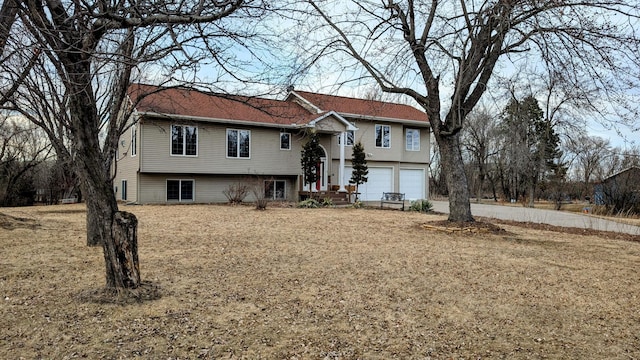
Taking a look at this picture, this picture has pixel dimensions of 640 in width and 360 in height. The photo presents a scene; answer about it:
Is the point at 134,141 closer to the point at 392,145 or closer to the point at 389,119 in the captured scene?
the point at 389,119

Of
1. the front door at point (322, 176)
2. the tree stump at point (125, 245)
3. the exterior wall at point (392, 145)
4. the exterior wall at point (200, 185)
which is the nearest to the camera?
the tree stump at point (125, 245)

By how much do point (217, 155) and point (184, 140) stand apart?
1594mm

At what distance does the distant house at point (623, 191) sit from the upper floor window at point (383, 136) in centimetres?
1058

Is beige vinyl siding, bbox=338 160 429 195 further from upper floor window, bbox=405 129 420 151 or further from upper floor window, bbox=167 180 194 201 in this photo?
upper floor window, bbox=167 180 194 201

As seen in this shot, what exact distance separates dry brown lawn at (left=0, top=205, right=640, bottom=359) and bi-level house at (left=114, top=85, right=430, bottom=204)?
32.2 ft

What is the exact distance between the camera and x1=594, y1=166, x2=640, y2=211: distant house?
60.1 feet

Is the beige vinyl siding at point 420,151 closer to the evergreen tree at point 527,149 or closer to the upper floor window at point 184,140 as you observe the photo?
the evergreen tree at point 527,149

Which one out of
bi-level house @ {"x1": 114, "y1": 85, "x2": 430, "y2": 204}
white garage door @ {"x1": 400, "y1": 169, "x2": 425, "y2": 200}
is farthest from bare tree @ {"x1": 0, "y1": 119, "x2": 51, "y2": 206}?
white garage door @ {"x1": 400, "y1": 169, "x2": 425, "y2": 200}

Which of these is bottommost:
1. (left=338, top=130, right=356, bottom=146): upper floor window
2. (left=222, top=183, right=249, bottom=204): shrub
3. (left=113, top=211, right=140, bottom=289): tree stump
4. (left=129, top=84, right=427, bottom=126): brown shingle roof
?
(left=113, top=211, right=140, bottom=289): tree stump

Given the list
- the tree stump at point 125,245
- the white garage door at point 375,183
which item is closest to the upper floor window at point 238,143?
the white garage door at point 375,183

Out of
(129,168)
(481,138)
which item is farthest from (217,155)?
(481,138)

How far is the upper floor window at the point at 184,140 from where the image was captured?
18.4 metres

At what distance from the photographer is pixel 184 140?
60.8 feet

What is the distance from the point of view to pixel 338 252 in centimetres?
723
